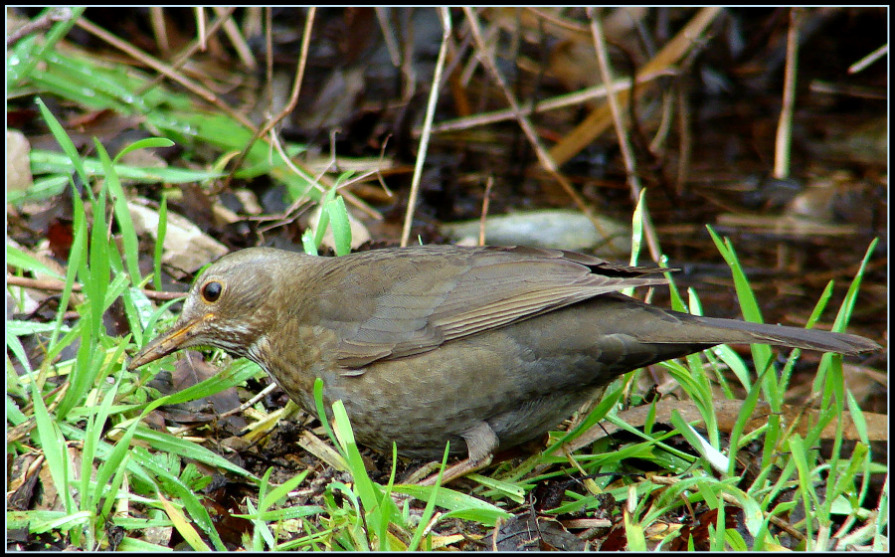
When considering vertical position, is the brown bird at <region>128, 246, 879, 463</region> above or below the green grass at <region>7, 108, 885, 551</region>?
above

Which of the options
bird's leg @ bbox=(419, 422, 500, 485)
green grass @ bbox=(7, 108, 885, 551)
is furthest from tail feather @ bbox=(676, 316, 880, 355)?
bird's leg @ bbox=(419, 422, 500, 485)

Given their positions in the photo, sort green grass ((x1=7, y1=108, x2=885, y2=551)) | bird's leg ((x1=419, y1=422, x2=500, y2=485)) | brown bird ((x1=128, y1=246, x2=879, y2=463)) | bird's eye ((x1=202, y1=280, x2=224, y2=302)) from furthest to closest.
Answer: bird's eye ((x1=202, y1=280, x2=224, y2=302)), bird's leg ((x1=419, y1=422, x2=500, y2=485)), brown bird ((x1=128, y1=246, x2=879, y2=463)), green grass ((x1=7, y1=108, x2=885, y2=551))

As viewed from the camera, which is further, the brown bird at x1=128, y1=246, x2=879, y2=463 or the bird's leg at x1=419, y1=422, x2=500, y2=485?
the bird's leg at x1=419, y1=422, x2=500, y2=485

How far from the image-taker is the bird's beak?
3.63 m

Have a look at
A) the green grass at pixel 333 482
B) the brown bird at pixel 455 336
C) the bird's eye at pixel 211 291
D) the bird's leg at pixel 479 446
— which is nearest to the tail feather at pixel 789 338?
the brown bird at pixel 455 336

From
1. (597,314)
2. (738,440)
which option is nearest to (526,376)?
(597,314)

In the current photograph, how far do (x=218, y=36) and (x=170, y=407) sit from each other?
4.85 metres

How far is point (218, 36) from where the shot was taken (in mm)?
7730

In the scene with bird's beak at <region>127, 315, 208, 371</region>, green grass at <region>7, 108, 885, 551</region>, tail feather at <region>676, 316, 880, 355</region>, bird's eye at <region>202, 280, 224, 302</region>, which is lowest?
green grass at <region>7, 108, 885, 551</region>

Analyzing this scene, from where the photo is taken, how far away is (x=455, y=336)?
3.58 m

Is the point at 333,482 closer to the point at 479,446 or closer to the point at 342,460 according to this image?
the point at 342,460

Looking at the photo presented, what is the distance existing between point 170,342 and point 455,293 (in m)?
1.23

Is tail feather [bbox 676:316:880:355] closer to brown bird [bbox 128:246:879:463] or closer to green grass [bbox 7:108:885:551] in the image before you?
brown bird [bbox 128:246:879:463]

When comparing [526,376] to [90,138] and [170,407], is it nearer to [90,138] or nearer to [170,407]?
[170,407]
